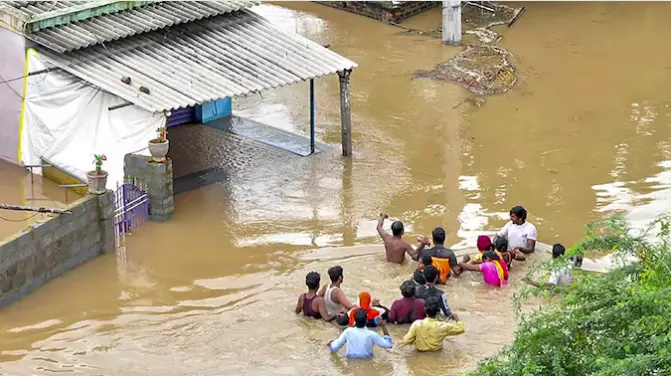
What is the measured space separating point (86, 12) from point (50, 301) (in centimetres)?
562

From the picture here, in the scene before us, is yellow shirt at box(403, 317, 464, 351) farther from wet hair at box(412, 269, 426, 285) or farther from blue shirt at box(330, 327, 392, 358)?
wet hair at box(412, 269, 426, 285)

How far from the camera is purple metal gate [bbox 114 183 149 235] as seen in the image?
56.8ft

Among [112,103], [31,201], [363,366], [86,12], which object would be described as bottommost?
[363,366]

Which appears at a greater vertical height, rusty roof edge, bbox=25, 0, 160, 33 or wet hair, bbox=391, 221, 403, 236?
rusty roof edge, bbox=25, 0, 160, 33

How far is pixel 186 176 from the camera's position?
19.9 meters

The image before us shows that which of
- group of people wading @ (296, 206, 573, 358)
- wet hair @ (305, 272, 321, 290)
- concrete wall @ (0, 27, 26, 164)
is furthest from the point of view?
concrete wall @ (0, 27, 26, 164)

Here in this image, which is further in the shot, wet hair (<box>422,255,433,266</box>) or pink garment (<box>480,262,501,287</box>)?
pink garment (<box>480,262,501,287</box>)

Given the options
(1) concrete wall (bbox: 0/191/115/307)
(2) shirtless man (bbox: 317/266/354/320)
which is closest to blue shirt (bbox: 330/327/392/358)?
(2) shirtless man (bbox: 317/266/354/320)

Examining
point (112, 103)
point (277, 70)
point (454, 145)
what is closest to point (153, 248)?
point (112, 103)

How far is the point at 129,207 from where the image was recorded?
57.3ft

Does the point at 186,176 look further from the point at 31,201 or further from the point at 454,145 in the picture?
the point at 454,145

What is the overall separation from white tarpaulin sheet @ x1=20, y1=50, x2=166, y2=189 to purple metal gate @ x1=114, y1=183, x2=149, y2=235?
369 mm

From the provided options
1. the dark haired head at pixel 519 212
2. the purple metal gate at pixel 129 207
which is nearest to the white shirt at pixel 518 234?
the dark haired head at pixel 519 212

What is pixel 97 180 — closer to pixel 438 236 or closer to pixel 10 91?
pixel 10 91
